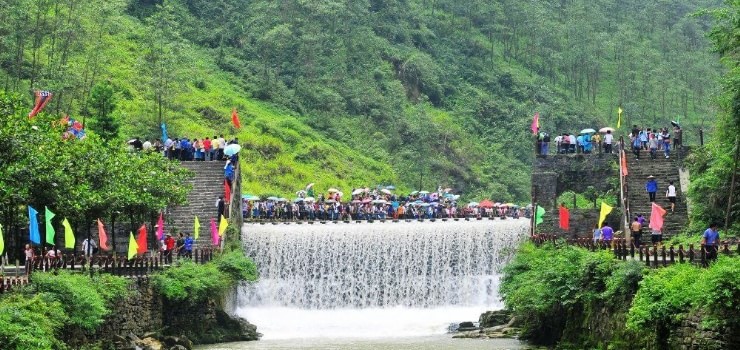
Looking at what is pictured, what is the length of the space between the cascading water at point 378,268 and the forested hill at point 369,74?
9.36 m

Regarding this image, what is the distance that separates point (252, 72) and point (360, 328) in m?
43.5

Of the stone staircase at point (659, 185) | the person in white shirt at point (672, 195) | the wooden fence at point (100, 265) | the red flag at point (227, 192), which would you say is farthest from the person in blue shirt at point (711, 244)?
the red flag at point (227, 192)

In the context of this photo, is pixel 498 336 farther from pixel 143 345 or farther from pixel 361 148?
pixel 361 148

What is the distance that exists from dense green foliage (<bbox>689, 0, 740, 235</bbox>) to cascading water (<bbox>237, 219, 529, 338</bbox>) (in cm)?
929

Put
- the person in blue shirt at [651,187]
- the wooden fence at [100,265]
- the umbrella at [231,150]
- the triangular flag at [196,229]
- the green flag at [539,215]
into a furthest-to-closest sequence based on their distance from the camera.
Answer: the umbrella at [231,150]
the green flag at [539,215]
the triangular flag at [196,229]
the person in blue shirt at [651,187]
the wooden fence at [100,265]

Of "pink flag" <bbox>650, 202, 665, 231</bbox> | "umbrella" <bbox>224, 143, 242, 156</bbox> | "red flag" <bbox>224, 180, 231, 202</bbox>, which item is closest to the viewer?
"pink flag" <bbox>650, 202, 665, 231</bbox>

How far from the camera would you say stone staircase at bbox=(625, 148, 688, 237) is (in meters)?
42.1

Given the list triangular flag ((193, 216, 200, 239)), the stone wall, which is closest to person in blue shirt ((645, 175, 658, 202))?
the stone wall

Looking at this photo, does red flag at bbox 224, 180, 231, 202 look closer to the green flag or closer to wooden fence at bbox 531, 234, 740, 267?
the green flag

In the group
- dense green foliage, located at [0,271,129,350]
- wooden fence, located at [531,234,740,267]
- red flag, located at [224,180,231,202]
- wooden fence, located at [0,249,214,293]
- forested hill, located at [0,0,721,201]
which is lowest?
dense green foliage, located at [0,271,129,350]

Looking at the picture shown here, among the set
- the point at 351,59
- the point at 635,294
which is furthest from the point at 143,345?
the point at 351,59

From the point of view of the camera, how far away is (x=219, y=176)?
49906 millimetres

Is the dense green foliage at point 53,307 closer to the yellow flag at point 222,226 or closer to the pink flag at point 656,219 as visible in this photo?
the yellow flag at point 222,226

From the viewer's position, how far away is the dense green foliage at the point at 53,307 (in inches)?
1051
